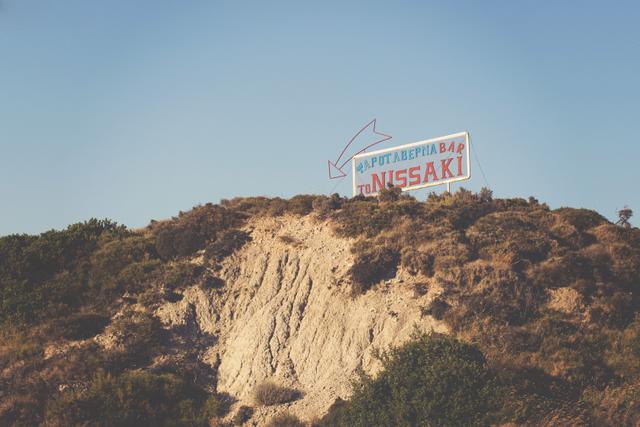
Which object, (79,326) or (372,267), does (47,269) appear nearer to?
(79,326)

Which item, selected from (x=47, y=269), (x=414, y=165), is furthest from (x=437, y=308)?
(x=47, y=269)

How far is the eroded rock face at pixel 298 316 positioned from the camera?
131ft

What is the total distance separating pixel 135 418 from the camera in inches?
1485

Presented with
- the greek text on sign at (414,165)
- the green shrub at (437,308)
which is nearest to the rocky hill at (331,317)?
the green shrub at (437,308)

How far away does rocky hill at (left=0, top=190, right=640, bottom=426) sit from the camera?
34.8m

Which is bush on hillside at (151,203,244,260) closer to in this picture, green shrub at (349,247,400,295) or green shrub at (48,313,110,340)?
green shrub at (48,313,110,340)

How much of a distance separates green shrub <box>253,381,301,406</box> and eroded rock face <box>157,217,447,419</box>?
0.44 meters

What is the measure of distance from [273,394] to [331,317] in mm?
5099

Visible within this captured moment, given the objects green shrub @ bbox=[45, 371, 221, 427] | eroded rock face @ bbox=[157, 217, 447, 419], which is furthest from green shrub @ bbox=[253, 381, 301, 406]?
green shrub @ bbox=[45, 371, 221, 427]

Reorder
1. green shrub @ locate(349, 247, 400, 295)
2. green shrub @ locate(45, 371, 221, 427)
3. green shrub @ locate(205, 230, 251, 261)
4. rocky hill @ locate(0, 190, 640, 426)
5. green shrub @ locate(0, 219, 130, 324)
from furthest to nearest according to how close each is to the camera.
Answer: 1. green shrub @ locate(205, 230, 251, 261)
2. green shrub @ locate(0, 219, 130, 324)
3. green shrub @ locate(349, 247, 400, 295)
4. green shrub @ locate(45, 371, 221, 427)
5. rocky hill @ locate(0, 190, 640, 426)

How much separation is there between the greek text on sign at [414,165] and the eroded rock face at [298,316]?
712 cm

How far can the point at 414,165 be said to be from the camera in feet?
173

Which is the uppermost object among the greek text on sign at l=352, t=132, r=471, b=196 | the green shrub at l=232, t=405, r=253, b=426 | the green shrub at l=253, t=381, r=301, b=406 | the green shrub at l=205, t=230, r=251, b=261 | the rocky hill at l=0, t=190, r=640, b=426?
the greek text on sign at l=352, t=132, r=471, b=196

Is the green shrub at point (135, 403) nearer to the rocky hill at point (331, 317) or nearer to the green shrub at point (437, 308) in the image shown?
the rocky hill at point (331, 317)
